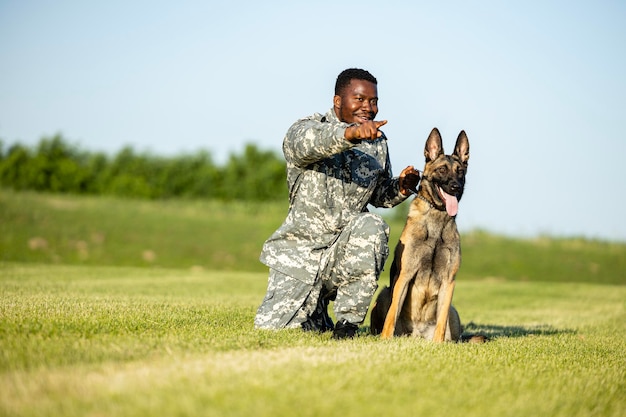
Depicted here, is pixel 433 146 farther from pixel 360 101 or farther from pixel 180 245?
pixel 180 245

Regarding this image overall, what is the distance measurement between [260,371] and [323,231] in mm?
3119

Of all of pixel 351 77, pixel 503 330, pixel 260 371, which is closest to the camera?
pixel 260 371

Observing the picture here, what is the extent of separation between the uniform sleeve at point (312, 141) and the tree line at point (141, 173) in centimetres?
6640

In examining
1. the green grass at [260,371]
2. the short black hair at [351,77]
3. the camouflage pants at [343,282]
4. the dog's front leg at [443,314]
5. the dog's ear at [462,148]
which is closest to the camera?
the green grass at [260,371]

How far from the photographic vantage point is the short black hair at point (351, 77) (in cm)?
691

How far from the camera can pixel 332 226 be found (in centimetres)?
697

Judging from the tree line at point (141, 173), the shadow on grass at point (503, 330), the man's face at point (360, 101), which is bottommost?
the shadow on grass at point (503, 330)

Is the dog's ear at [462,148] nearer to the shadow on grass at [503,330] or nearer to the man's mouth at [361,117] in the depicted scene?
the man's mouth at [361,117]

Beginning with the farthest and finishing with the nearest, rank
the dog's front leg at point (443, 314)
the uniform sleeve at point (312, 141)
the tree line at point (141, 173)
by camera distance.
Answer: the tree line at point (141, 173)
the dog's front leg at point (443, 314)
the uniform sleeve at point (312, 141)

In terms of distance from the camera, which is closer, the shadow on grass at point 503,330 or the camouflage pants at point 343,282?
the camouflage pants at point 343,282

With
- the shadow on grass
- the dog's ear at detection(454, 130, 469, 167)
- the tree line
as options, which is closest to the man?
the dog's ear at detection(454, 130, 469, 167)

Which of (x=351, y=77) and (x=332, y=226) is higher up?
(x=351, y=77)

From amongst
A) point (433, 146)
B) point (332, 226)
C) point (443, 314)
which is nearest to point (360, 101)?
point (433, 146)

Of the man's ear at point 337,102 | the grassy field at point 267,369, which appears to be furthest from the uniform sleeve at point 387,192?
the grassy field at point 267,369
